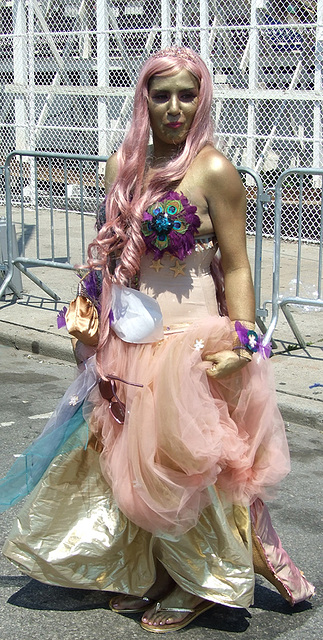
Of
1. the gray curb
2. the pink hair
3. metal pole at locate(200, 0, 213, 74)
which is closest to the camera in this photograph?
the pink hair

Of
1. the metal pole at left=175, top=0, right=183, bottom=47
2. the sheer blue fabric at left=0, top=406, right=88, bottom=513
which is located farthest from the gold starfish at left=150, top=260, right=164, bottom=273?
the metal pole at left=175, top=0, right=183, bottom=47

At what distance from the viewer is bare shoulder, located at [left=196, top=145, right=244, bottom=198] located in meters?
2.84

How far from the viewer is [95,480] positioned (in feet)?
9.86

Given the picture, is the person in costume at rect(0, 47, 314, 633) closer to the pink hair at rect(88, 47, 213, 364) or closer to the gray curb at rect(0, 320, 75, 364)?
the pink hair at rect(88, 47, 213, 364)

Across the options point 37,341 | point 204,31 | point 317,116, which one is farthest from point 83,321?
point 204,31

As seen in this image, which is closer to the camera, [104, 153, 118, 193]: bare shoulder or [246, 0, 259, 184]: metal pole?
[104, 153, 118, 193]: bare shoulder

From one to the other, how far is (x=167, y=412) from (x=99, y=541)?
1.81 ft

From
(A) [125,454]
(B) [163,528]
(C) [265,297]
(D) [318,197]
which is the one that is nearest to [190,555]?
(B) [163,528]

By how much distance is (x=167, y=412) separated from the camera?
2.76 m

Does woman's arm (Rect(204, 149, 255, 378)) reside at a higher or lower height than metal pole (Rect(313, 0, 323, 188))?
higher

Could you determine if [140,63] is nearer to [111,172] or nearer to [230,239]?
[111,172]

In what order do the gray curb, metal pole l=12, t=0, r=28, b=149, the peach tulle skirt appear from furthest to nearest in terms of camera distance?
metal pole l=12, t=0, r=28, b=149 < the gray curb < the peach tulle skirt

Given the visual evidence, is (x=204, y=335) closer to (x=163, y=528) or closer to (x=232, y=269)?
(x=232, y=269)

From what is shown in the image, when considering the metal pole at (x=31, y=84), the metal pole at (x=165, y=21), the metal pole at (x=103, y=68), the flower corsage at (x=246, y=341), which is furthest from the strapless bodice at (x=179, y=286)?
the metal pole at (x=31, y=84)
